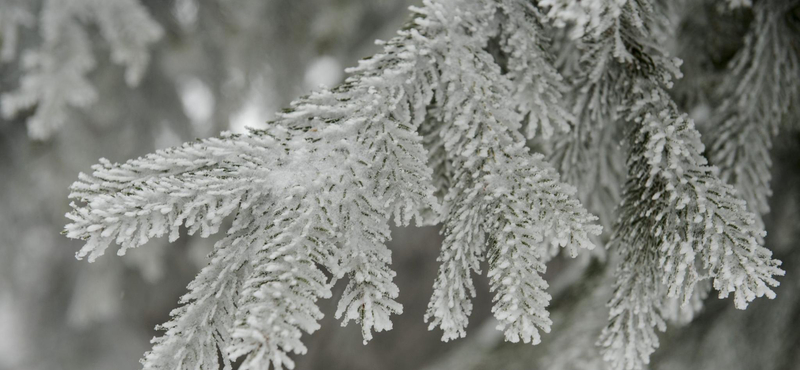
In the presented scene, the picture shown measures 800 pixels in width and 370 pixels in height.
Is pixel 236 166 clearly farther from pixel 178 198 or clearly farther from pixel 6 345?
pixel 6 345

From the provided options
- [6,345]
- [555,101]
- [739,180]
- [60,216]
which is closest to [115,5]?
[555,101]

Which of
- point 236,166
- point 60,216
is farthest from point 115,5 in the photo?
point 60,216

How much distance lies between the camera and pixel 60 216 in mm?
3238

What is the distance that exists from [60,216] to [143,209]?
3.32 m

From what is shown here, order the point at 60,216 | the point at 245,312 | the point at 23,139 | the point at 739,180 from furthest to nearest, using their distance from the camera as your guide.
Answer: the point at 60,216
the point at 23,139
the point at 739,180
the point at 245,312

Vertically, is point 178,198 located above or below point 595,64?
below

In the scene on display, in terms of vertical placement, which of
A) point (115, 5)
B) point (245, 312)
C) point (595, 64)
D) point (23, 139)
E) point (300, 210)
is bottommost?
point (245, 312)

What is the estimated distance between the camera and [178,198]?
605 millimetres

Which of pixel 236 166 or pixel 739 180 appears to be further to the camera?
pixel 739 180

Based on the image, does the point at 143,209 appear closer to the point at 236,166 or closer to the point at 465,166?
the point at 236,166

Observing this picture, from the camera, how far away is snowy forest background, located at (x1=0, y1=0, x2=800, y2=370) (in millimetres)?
1455

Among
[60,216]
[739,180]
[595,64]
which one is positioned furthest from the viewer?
[60,216]

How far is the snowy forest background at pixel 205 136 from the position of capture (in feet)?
4.77

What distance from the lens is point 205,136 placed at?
309 centimetres
